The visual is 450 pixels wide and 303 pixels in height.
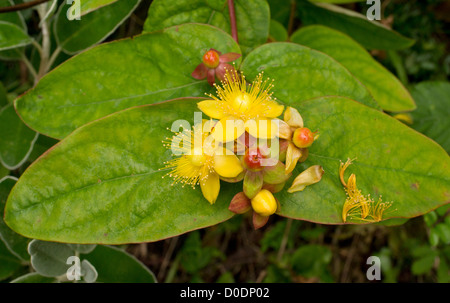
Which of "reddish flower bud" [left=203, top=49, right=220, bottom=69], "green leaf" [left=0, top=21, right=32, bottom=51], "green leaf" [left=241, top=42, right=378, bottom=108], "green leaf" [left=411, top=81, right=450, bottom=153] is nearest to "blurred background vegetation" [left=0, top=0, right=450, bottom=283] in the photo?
"green leaf" [left=411, top=81, right=450, bottom=153]

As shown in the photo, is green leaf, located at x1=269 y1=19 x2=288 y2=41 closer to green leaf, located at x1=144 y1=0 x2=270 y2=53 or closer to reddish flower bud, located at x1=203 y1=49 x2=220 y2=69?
green leaf, located at x1=144 y1=0 x2=270 y2=53

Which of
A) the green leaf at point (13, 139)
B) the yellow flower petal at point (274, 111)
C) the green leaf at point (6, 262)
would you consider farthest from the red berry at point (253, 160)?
the green leaf at point (6, 262)

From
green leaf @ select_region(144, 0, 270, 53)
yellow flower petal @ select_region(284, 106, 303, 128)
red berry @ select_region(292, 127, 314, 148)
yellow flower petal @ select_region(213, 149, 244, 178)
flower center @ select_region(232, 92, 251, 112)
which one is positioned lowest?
yellow flower petal @ select_region(213, 149, 244, 178)

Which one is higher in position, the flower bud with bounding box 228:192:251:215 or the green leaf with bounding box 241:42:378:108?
the green leaf with bounding box 241:42:378:108

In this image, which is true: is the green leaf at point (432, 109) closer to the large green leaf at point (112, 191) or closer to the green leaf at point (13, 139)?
the large green leaf at point (112, 191)

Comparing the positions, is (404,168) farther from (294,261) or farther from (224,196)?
(294,261)

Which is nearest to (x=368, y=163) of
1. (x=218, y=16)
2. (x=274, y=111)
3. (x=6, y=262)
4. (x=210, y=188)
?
(x=274, y=111)

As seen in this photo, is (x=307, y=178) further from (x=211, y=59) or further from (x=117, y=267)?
(x=117, y=267)
